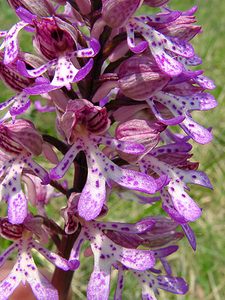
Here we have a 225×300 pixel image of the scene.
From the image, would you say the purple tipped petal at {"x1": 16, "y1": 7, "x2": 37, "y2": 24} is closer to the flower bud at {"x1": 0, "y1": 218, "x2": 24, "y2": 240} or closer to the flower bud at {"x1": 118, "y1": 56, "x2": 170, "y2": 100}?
the flower bud at {"x1": 118, "y1": 56, "x2": 170, "y2": 100}

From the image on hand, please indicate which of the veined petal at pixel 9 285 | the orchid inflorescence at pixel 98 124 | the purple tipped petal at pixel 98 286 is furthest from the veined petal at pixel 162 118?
the veined petal at pixel 9 285

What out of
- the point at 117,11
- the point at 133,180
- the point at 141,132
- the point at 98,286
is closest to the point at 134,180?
the point at 133,180

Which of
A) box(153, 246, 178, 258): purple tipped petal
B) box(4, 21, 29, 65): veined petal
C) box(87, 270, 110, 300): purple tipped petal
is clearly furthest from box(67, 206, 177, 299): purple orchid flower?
box(4, 21, 29, 65): veined petal

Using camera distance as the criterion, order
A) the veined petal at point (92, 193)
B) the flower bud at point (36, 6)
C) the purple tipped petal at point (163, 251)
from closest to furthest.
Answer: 1. the veined petal at point (92, 193)
2. the flower bud at point (36, 6)
3. the purple tipped petal at point (163, 251)

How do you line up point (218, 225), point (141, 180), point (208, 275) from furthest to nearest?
point (218, 225)
point (208, 275)
point (141, 180)

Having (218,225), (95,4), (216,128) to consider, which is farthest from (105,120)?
(216,128)

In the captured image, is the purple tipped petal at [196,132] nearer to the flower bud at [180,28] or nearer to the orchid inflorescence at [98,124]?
the orchid inflorescence at [98,124]

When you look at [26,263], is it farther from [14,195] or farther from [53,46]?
[53,46]

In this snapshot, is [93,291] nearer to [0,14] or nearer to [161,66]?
[161,66]
